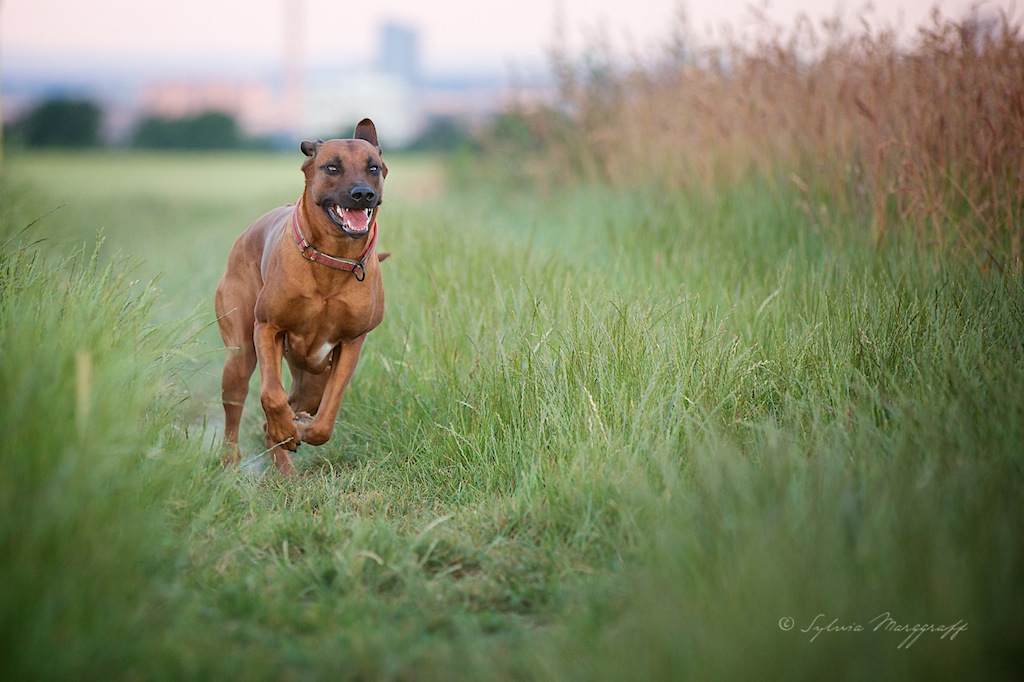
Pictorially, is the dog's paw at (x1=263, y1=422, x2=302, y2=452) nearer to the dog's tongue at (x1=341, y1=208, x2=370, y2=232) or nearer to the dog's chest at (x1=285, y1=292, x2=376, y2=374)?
the dog's chest at (x1=285, y1=292, x2=376, y2=374)

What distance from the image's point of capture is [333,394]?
429 cm

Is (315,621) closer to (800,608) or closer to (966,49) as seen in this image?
(800,608)

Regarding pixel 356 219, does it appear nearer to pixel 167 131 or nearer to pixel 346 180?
pixel 346 180

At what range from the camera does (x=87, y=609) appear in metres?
2.31

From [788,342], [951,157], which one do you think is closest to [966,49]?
[951,157]

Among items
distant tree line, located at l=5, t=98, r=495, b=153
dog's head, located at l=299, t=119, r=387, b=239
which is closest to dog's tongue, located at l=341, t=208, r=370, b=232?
dog's head, located at l=299, t=119, r=387, b=239

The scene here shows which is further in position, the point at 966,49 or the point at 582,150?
the point at 582,150

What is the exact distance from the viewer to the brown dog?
3977mm

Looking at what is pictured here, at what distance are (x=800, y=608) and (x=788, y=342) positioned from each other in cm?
188

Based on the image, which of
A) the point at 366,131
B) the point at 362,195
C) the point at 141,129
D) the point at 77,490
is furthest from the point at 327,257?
the point at 141,129

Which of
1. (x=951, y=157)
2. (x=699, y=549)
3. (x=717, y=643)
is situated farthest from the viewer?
(x=951, y=157)

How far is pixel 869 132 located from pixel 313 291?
Answer: 158 inches

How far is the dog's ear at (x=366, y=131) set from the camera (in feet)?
14.6

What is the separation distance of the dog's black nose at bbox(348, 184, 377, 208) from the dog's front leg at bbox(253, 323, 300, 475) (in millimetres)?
772
